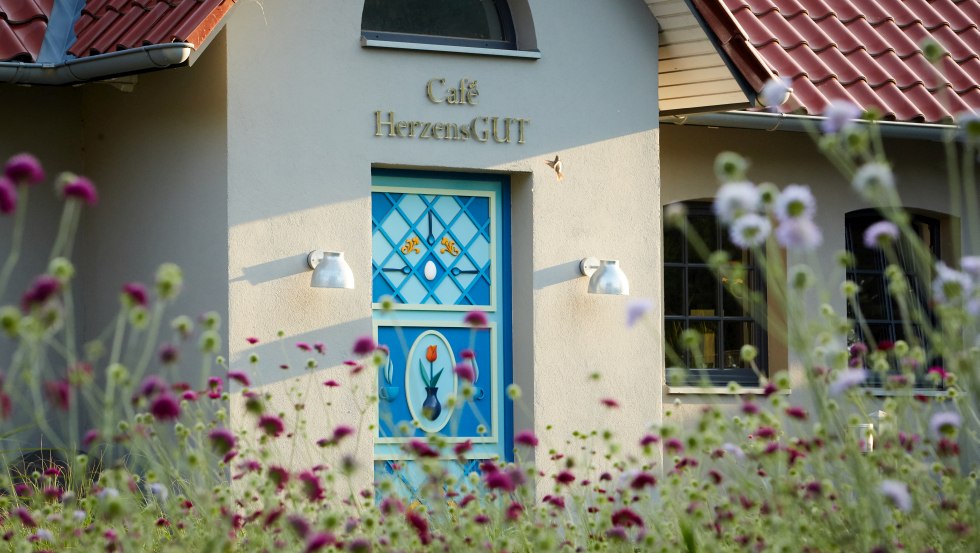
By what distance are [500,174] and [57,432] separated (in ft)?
10.7

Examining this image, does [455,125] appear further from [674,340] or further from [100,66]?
[674,340]

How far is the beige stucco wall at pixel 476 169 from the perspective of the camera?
8.44 metres

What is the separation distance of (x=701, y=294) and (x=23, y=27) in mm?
5231

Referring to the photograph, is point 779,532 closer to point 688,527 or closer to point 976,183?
point 688,527

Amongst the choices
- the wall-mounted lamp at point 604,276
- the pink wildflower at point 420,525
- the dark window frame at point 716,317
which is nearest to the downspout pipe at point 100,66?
the wall-mounted lamp at point 604,276

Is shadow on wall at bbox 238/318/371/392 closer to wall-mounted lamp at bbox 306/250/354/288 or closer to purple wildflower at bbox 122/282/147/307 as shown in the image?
wall-mounted lamp at bbox 306/250/354/288

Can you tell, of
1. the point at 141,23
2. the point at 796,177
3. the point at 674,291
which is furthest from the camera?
the point at 796,177

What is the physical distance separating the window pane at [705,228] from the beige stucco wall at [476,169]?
58.6 inches

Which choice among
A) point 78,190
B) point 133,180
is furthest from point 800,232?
point 133,180

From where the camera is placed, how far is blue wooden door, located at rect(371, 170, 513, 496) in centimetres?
898

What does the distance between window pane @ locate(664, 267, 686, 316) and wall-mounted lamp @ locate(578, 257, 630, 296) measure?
163 centimetres

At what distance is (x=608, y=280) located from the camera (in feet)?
30.4

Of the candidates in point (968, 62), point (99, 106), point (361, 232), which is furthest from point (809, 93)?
point (99, 106)

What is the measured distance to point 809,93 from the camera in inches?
416
